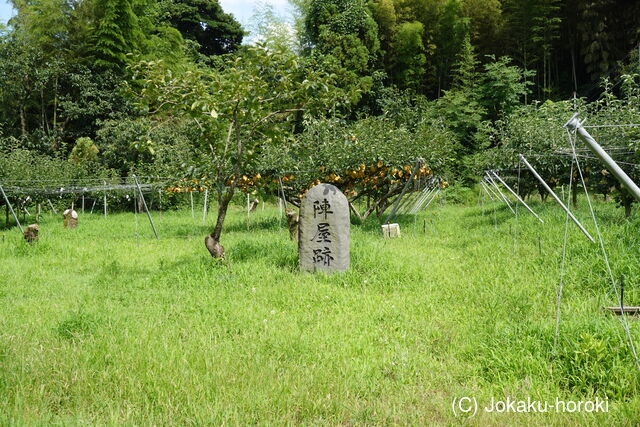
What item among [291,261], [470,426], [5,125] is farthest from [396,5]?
[470,426]

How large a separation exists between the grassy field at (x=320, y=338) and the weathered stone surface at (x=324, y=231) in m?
0.30

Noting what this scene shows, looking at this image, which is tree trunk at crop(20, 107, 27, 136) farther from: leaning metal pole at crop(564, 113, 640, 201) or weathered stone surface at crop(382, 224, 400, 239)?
leaning metal pole at crop(564, 113, 640, 201)

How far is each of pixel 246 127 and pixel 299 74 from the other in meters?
1.05

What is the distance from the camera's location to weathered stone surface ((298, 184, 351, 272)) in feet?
19.4

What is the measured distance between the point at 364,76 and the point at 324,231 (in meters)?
17.5

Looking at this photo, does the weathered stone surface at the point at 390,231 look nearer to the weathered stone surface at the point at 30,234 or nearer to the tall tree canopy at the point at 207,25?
the weathered stone surface at the point at 30,234

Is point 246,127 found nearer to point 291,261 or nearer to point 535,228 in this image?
point 291,261

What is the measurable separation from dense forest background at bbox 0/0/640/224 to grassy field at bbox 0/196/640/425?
5124 millimetres

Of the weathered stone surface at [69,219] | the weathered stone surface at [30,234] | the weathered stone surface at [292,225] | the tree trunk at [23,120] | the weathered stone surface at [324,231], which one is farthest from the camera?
the tree trunk at [23,120]

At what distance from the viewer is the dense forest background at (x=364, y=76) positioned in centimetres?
1152

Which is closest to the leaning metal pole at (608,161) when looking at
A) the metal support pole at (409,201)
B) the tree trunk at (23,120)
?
the metal support pole at (409,201)

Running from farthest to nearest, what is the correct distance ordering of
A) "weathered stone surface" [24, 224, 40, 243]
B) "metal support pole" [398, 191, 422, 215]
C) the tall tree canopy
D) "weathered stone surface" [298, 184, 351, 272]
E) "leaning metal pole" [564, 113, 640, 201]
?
the tall tree canopy → "metal support pole" [398, 191, 422, 215] → "weathered stone surface" [24, 224, 40, 243] → "weathered stone surface" [298, 184, 351, 272] → "leaning metal pole" [564, 113, 640, 201]

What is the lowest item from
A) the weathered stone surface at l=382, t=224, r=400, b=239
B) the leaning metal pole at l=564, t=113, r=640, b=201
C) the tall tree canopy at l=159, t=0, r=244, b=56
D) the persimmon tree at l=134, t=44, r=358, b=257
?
the weathered stone surface at l=382, t=224, r=400, b=239

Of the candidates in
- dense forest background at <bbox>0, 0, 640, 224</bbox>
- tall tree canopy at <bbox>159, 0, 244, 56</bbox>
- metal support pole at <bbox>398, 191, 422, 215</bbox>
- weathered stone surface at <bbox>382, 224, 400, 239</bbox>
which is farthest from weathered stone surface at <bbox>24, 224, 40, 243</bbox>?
tall tree canopy at <bbox>159, 0, 244, 56</bbox>
